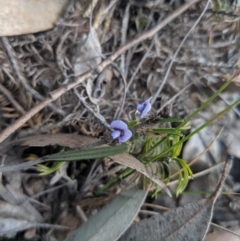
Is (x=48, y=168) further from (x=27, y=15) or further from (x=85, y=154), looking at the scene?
(x=27, y=15)

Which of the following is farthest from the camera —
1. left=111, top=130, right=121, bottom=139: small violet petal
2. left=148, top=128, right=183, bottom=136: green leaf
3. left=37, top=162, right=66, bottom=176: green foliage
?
left=37, top=162, right=66, bottom=176: green foliage

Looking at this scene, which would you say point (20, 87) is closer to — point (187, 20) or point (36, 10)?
point (36, 10)

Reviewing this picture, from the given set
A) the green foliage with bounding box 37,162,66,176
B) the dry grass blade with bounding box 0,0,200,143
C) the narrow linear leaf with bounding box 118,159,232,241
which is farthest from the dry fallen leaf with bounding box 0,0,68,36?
the narrow linear leaf with bounding box 118,159,232,241

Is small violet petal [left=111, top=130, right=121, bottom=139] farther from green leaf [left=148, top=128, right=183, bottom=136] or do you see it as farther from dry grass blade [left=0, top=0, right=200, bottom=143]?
dry grass blade [left=0, top=0, right=200, bottom=143]

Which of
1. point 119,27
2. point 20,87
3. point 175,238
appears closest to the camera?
point 175,238

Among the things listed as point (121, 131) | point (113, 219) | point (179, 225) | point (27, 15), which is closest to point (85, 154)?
point (121, 131)

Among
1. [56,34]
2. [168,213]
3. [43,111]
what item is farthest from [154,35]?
[168,213]
